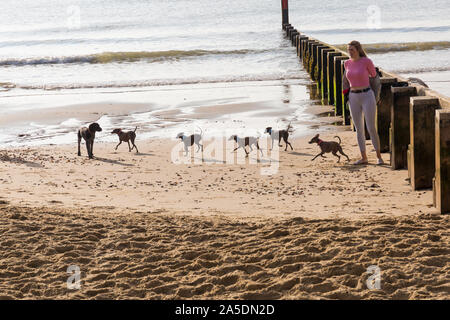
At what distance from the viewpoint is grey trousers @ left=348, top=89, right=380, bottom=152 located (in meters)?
9.71

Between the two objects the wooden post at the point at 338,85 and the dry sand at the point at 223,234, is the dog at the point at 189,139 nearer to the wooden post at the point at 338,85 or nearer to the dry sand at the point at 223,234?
the dry sand at the point at 223,234

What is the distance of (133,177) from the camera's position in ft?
32.7

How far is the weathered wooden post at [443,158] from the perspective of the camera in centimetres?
678

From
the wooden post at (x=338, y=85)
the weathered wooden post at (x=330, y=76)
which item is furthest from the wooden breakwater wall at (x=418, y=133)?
the weathered wooden post at (x=330, y=76)

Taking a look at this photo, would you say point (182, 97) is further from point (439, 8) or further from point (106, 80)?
point (439, 8)

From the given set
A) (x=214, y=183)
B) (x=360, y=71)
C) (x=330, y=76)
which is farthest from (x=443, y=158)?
(x=330, y=76)

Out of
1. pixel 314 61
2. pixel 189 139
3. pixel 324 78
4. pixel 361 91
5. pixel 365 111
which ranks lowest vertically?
pixel 189 139

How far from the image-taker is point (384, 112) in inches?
413

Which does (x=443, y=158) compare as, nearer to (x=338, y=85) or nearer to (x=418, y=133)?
(x=418, y=133)

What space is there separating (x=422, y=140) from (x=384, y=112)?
2627mm

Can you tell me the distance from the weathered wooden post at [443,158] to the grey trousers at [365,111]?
279cm

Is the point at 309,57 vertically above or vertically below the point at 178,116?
above

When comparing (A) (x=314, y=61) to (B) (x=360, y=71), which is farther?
(A) (x=314, y=61)
